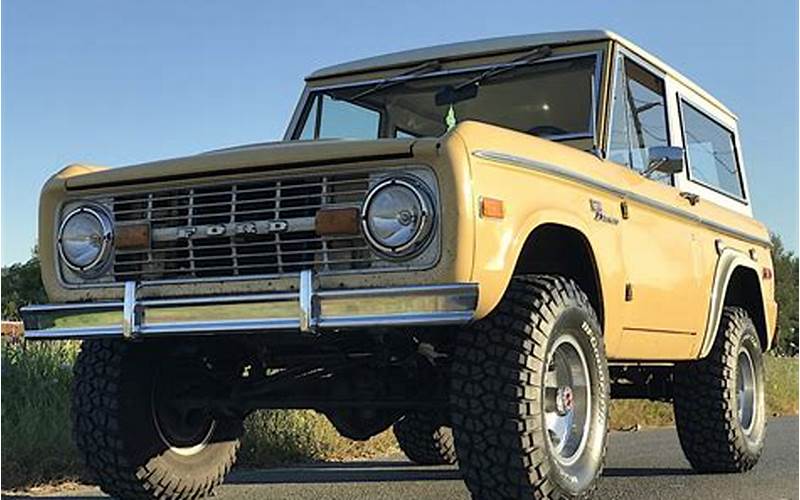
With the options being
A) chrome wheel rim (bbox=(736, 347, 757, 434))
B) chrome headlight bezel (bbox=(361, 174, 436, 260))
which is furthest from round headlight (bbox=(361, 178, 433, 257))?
chrome wheel rim (bbox=(736, 347, 757, 434))

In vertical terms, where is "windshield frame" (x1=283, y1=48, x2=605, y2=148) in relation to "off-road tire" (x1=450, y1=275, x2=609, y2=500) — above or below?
above

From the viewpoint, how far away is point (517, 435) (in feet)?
12.2

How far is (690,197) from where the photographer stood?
613cm

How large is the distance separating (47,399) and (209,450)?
121 inches

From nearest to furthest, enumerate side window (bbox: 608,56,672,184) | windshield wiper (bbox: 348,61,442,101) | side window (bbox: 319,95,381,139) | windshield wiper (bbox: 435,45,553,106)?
side window (bbox: 608,56,672,184), windshield wiper (bbox: 435,45,553,106), windshield wiper (bbox: 348,61,442,101), side window (bbox: 319,95,381,139)

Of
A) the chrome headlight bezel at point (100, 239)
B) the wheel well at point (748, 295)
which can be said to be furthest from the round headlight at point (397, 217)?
the wheel well at point (748, 295)

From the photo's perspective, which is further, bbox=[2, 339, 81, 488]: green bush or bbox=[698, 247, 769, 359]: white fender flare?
bbox=[2, 339, 81, 488]: green bush

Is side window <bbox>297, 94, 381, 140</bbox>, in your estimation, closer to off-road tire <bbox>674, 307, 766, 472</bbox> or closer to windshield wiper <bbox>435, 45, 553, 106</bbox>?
windshield wiper <bbox>435, 45, 553, 106</bbox>

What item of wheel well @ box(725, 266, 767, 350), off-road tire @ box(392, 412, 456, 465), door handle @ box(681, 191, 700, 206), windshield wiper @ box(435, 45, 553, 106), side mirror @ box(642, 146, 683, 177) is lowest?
off-road tire @ box(392, 412, 456, 465)

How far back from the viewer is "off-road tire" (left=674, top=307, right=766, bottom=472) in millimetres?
6164

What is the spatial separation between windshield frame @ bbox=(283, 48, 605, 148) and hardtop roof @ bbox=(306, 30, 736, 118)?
0.25ft

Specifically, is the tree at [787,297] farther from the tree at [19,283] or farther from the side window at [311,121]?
the side window at [311,121]

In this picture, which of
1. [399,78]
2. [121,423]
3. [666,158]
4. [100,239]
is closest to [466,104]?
[399,78]

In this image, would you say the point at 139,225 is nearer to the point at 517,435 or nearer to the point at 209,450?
the point at 209,450
